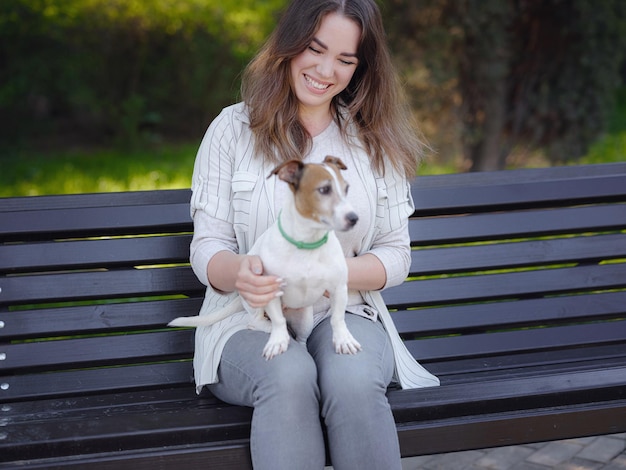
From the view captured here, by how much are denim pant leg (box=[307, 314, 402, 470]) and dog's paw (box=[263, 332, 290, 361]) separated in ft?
0.46

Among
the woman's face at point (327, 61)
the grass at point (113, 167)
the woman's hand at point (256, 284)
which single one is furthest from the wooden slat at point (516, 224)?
the grass at point (113, 167)

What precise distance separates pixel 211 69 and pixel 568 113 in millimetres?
5583

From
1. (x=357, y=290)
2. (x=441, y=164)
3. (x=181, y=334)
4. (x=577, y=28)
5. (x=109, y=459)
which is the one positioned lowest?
(x=109, y=459)

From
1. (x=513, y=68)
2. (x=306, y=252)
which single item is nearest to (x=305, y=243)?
(x=306, y=252)

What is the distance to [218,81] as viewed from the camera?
36.9 ft

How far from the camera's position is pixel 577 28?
6.42m

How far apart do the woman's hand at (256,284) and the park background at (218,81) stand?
1.15 meters

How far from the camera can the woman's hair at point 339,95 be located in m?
2.82

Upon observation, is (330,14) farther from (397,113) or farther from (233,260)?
(233,260)

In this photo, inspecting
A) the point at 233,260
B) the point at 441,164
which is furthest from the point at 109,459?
the point at 441,164

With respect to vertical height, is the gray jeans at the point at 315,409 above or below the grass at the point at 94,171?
below

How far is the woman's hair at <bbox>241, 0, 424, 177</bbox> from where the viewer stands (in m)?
2.82

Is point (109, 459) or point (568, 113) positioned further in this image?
point (568, 113)

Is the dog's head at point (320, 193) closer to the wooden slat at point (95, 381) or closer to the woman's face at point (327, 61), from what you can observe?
the woman's face at point (327, 61)
